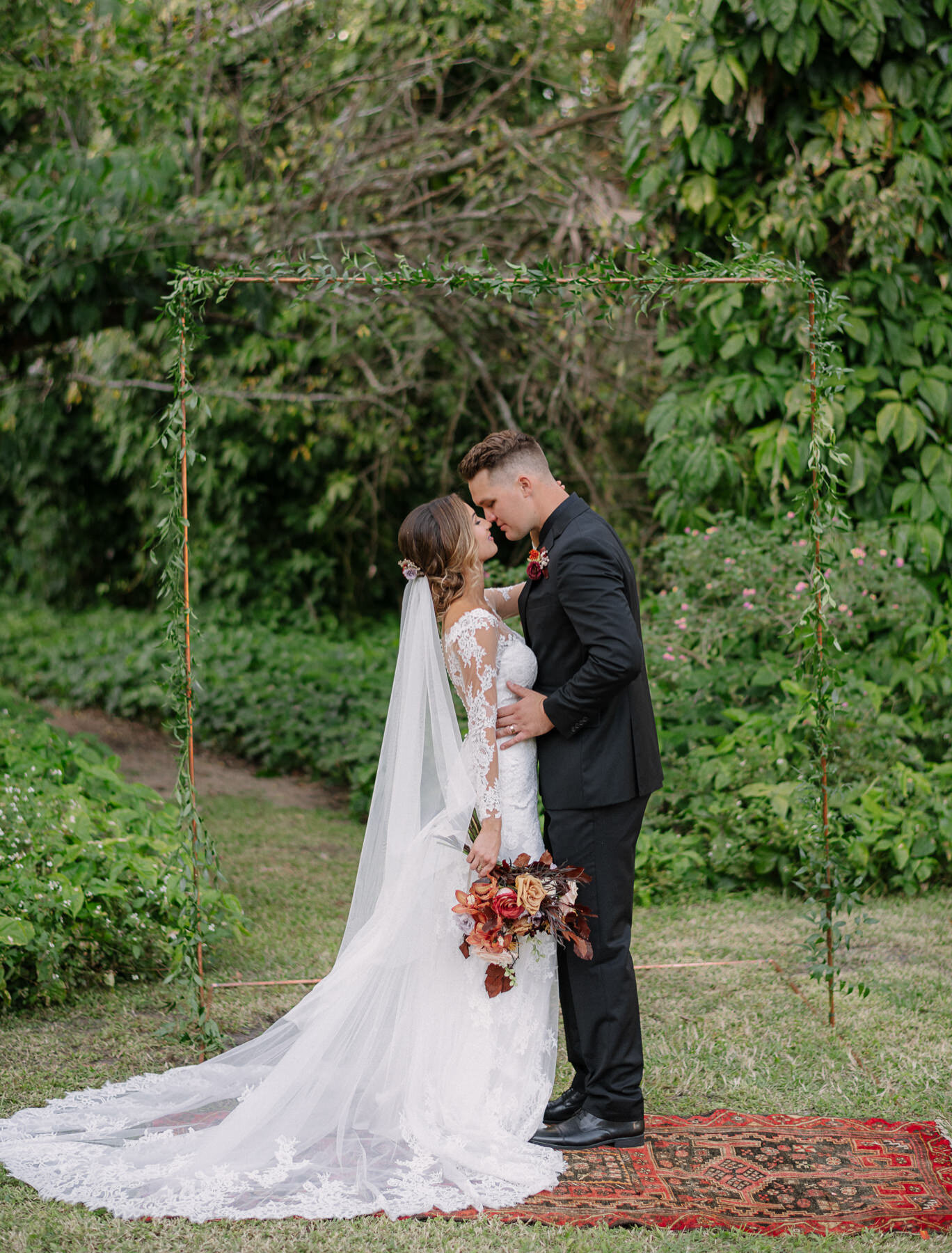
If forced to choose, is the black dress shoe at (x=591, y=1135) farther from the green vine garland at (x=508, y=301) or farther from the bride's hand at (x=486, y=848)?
the green vine garland at (x=508, y=301)

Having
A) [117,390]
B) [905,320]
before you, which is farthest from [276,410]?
[905,320]

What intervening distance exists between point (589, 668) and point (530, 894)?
0.62m

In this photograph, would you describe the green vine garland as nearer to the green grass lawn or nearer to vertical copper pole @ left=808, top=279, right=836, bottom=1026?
vertical copper pole @ left=808, top=279, right=836, bottom=1026

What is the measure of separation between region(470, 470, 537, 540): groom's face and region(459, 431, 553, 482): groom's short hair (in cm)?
2

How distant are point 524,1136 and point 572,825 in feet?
2.70

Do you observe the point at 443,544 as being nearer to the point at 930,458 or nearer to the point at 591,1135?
the point at 591,1135

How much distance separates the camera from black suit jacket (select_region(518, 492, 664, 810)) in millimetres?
3027

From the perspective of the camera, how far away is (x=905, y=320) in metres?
6.57

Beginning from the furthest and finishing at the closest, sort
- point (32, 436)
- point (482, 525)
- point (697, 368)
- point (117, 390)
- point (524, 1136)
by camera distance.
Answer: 1. point (32, 436)
2. point (117, 390)
3. point (697, 368)
4. point (482, 525)
5. point (524, 1136)

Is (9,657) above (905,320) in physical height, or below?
below

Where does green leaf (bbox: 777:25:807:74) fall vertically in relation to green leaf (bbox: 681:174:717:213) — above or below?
above

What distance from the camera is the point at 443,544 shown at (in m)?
3.23

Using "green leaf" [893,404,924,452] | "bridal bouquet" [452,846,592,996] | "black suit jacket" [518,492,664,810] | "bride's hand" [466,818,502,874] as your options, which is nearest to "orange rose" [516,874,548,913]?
"bridal bouquet" [452,846,592,996]

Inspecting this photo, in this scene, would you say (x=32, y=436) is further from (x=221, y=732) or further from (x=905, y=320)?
(x=905, y=320)
